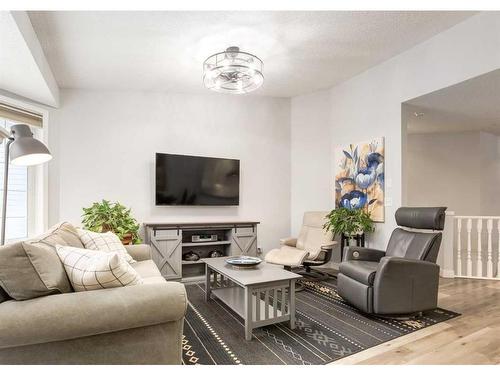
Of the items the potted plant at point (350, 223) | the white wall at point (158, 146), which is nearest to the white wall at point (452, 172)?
the potted plant at point (350, 223)

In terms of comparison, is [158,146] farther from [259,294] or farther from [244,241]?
[259,294]

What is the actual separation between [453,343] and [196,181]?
11.4 feet

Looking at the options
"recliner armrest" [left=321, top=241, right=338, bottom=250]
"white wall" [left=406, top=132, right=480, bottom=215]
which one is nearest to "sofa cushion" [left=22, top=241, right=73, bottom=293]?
"recliner armrest" [left=321, top=241, right=338, bottom=250]

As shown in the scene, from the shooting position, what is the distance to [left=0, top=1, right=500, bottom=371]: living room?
1578 millimetres

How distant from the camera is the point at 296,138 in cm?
515

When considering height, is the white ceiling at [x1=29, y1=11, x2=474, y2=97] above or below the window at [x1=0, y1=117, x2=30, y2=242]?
above

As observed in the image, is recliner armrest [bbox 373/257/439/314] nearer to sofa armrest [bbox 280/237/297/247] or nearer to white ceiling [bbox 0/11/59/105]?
sofa armrest [bbox 280/237/297/247]

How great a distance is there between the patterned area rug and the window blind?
2.91m

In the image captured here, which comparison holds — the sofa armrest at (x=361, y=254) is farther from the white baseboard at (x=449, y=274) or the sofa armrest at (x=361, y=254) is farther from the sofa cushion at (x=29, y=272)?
the sofa cushion at (x=29, y=272)

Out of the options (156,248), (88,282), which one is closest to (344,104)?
(156,248)

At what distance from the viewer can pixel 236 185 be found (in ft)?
15.8
